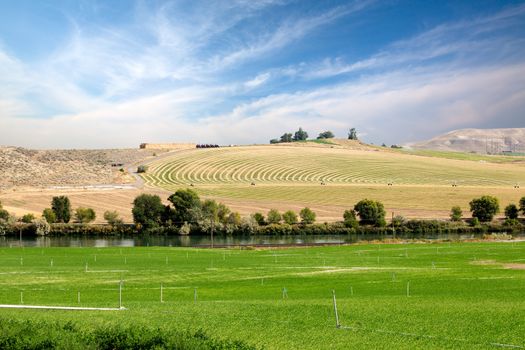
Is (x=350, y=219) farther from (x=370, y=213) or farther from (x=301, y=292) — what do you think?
(x=301, y=292)

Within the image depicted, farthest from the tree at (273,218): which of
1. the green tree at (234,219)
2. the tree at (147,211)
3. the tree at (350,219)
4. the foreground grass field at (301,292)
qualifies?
the foreground grass field at (301,292)

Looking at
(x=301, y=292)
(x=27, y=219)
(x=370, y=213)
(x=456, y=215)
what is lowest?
(x=301, y=292)

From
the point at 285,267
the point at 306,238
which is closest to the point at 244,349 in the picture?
the point at 285,267

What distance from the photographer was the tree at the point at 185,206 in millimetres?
93875

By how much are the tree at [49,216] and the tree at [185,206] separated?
22486mm

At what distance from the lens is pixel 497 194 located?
119m

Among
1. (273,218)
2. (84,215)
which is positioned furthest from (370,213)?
(84,215)

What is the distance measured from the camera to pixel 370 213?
95750 mm

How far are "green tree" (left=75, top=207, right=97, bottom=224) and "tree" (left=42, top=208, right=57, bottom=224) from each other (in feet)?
13.3

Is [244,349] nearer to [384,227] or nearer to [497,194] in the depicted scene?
[384,227]

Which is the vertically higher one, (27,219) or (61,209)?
(61,209)

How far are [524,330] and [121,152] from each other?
190 m

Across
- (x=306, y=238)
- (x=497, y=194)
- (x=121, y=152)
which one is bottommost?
(x=306, y=238)

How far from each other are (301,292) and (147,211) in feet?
227
